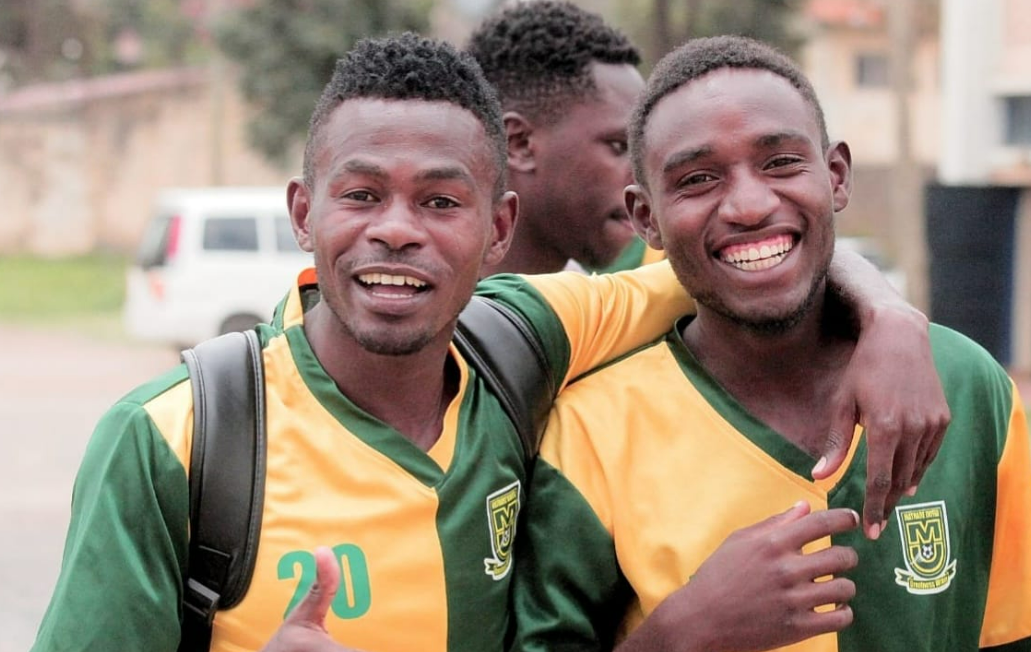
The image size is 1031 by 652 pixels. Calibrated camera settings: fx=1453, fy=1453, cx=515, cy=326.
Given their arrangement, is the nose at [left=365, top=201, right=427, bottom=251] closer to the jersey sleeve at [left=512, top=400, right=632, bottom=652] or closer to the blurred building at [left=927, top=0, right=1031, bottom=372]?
the jersey sleeve at [left=512, top=400, right=632, bottom=652]

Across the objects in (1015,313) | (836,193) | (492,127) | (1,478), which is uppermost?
(492,127)

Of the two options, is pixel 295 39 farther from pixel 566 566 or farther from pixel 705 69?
pixel 566 566

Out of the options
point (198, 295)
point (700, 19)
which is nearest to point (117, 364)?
point (198, 295)

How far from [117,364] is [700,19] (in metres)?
8.60

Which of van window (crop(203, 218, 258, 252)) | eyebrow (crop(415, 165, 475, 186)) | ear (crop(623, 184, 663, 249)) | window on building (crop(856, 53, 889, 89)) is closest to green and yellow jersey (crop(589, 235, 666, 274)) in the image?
ear (crop(623, 184, 663, 249))

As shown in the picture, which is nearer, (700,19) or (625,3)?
(700,19)

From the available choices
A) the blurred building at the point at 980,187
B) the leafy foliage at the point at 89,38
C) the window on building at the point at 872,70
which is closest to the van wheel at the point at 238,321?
the blurred building at the point at 980,187

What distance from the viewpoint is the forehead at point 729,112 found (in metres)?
2.41

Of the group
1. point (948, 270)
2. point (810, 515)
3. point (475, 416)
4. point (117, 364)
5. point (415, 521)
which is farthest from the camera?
point (117, 364)

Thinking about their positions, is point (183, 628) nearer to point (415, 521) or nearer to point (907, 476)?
point (415, 521)

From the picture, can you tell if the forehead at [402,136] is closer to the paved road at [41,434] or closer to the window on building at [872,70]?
the paved road at [41,434]

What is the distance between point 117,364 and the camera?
620 inches

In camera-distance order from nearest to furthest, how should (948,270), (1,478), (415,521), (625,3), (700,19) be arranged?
(415,521), (1,478), (948,270), (700,19), (625,3)

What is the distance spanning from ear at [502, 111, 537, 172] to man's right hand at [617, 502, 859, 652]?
5.47 feet
